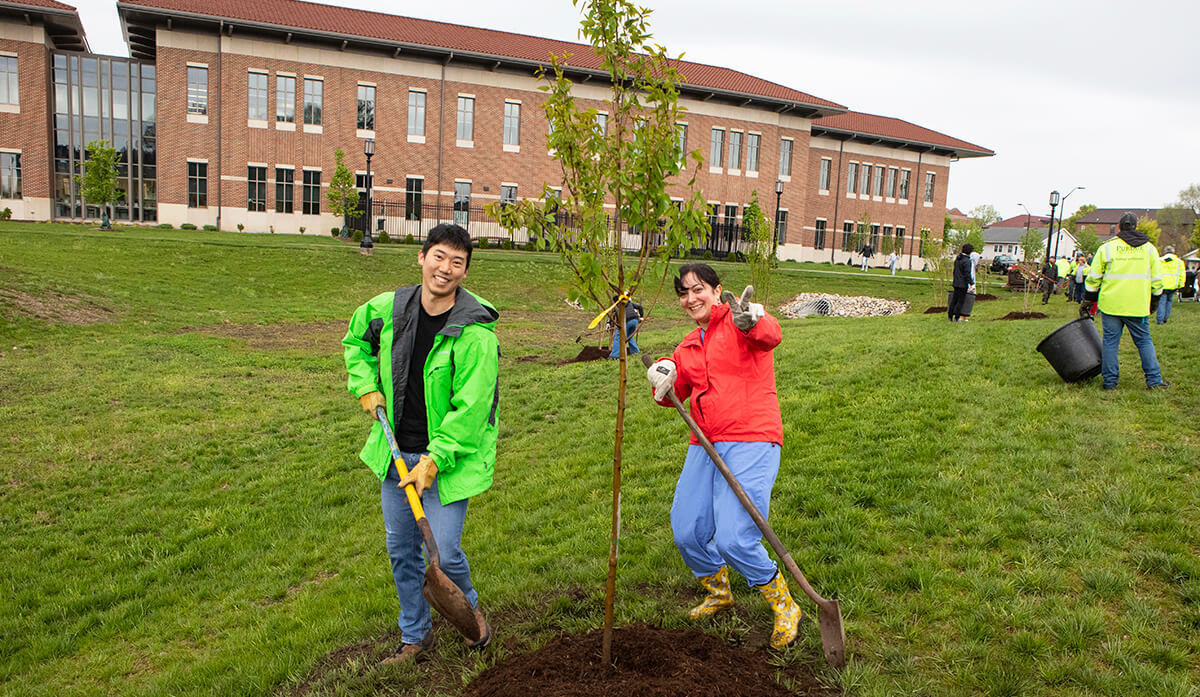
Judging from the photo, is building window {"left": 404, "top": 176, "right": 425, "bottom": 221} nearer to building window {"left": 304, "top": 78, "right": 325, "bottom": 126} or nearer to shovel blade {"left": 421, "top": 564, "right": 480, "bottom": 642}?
building window {"left": 304, "top": 78, "right": 325, "bottom": 126}

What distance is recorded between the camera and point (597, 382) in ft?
34.9

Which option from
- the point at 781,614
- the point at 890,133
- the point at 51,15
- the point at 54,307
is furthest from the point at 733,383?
the point at 890,133

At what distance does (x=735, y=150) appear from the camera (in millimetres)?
45562

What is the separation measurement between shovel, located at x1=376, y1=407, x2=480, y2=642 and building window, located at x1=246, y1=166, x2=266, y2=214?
121 feet

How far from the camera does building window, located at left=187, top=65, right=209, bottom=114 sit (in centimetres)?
3459

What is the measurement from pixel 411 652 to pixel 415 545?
21.9 inches

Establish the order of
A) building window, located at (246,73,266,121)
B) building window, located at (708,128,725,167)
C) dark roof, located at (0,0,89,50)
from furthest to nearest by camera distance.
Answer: building window, located at (708,128,725,167) < building window, located at (246,73,266,121) < dark roof, located at (0,0,89,50)

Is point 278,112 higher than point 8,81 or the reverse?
the reverse

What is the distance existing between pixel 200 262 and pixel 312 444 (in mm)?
17194

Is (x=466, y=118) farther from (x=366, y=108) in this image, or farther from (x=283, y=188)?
(x=283, y=188)

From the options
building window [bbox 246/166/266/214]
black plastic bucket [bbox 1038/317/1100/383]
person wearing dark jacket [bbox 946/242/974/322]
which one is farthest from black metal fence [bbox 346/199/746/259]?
black plastic bucket [bbox 1038/317/1100/383]

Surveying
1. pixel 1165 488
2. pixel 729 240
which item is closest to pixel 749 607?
pixel 1165 488

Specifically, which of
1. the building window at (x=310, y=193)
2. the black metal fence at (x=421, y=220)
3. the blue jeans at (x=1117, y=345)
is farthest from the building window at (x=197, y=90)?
the blue jeans at (x=1117, y=345)

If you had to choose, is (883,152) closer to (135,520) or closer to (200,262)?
(200,262)
